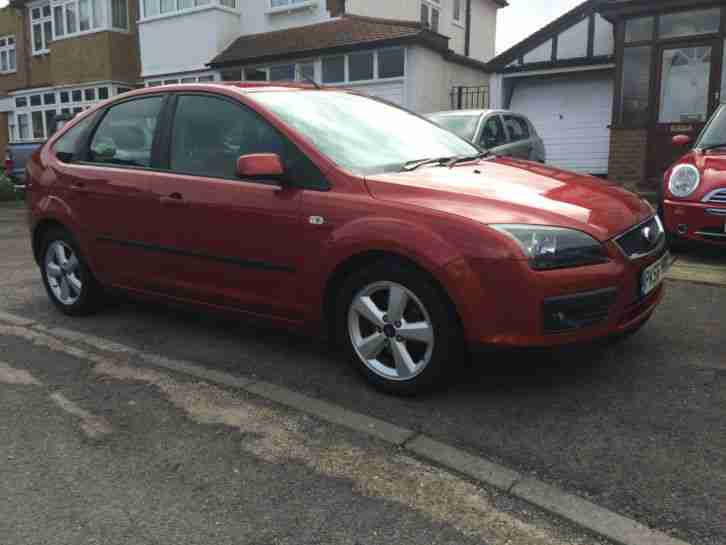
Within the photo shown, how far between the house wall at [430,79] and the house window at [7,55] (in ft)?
69.1

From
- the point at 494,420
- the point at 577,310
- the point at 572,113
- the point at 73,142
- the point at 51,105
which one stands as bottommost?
the point at 494,420

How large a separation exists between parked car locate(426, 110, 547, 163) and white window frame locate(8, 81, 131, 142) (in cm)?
1728

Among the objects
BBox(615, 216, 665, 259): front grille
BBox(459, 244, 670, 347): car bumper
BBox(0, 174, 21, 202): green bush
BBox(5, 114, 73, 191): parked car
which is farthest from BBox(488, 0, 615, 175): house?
BBox(459, 244, 670, 347): car bumper

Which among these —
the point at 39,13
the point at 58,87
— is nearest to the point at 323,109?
the point at 58,87

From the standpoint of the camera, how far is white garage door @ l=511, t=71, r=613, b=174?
17392mm

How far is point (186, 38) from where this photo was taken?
21.4m

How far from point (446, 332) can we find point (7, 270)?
609 cm

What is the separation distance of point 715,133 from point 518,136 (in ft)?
11.4

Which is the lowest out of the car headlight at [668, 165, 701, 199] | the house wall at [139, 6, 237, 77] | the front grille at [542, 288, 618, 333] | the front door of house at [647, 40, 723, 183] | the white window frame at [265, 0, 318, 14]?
the front grille at [542, 288, 618, 333]

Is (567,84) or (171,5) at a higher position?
(171,5)

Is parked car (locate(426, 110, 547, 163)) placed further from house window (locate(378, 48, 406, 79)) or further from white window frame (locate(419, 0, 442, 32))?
white window frame (locate(419, 0, 442, 32))

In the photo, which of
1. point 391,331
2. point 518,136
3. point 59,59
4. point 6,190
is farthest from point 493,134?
point 59,59

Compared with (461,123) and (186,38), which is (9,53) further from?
(461,123)

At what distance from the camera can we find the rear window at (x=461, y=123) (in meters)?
9.19
